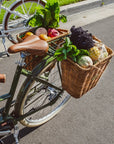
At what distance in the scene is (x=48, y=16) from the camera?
2020 millimetres

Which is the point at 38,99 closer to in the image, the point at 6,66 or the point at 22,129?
the point at 22,129

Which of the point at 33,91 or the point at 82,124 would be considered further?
the point at 82,124

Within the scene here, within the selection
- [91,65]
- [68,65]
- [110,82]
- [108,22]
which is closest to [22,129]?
[68,65]

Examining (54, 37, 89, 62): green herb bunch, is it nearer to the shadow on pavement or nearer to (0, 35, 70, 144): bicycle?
(0, 35, 70, 144): bicycle

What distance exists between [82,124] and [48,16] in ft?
4.86

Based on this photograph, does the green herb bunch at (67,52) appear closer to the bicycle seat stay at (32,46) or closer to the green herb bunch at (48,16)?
the bicycle seat stay at (32,46)

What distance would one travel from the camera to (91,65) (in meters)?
1.69

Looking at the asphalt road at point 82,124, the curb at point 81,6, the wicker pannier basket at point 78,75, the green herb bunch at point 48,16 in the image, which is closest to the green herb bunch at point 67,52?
the wicker pannier basket at point 78,75

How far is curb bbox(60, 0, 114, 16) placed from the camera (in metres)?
5.22

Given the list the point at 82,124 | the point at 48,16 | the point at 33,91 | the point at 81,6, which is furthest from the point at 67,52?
the point at 81,6

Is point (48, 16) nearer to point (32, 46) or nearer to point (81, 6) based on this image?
point (32, 46)

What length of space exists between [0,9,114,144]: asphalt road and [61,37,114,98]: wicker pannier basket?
76 centimetres

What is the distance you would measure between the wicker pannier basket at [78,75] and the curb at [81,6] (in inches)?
142

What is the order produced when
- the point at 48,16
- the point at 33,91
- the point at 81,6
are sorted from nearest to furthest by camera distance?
the point at 48,16 < the point at 33,91 < the point at 81,6
